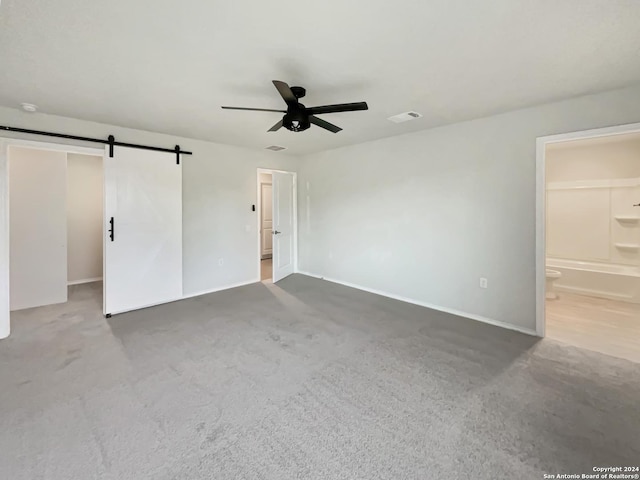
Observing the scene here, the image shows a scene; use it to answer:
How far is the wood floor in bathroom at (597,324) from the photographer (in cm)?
302

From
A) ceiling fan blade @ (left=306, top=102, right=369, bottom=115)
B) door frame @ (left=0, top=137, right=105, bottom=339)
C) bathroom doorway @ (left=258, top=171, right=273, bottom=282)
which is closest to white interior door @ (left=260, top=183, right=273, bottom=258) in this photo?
bathroom doorway @ (left=258, top=171, right=273, bottom=282)

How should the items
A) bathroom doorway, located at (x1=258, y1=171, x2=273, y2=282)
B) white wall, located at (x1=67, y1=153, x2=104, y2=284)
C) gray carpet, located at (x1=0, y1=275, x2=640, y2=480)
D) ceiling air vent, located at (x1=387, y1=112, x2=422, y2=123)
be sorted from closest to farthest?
gray carpet, located at (x1=0, y1=275, x2=640, y2=480) → ceiling air vent, located at (x1=387, y1=112, x2=422, y2=123) → white wall, located at (x1=67, y1=153, x2=104, y2=284) → bathroom doorway, located at (x1=258, y1=171, x2=273, y2=282)

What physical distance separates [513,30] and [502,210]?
215 cm

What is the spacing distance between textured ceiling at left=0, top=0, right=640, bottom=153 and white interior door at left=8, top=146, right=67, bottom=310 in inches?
62.0

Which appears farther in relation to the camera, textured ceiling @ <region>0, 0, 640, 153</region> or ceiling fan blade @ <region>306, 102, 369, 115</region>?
ceiling fan blade @ <region>306, 102, 369, 115</region>

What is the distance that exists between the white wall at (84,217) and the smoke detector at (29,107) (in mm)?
2421

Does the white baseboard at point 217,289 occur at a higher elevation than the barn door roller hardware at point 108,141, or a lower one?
lower

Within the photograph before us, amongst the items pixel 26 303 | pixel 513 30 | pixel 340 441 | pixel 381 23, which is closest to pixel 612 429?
pixel 340 441

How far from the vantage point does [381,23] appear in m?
1.82

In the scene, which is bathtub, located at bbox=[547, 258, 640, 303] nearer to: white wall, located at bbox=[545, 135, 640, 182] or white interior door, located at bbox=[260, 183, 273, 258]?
white wall, located at bbox=[545, 135, 640, 182]

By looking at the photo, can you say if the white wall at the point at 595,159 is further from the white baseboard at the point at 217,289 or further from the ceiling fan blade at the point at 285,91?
the white baseboard at the point at 217,289

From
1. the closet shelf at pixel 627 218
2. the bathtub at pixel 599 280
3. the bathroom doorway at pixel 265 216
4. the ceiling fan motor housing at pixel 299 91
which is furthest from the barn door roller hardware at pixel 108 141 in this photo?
the closet shelf at pixel 627 218

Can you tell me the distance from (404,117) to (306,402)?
3263 millimetres

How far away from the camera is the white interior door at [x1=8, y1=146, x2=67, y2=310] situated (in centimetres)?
419
